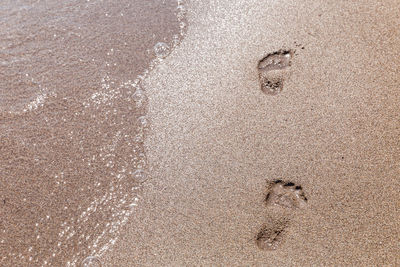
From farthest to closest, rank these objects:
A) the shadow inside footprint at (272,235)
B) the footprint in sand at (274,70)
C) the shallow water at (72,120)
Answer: the footprint in sand at (274,70)
the shallow water at (72,120)
the shadow inside footprint at (272,235)

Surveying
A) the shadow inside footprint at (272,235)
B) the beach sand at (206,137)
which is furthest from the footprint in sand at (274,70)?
the shadow inside footprint at (272,235)

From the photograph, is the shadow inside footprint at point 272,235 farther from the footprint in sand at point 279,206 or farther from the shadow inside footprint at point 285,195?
the shadow inside footprint at point 285,195

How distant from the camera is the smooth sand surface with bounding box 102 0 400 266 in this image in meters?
1.85

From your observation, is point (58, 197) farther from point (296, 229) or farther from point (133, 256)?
point (296, 229)

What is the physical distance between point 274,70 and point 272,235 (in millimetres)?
1160

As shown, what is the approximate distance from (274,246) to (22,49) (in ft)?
8.05

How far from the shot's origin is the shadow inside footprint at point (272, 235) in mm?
1840

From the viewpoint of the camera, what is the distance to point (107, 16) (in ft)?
8.71

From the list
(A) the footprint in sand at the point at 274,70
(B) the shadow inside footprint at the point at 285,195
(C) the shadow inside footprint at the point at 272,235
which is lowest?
(C) the shadow inside footprint at the point at 272,235

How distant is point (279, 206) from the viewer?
191 cm

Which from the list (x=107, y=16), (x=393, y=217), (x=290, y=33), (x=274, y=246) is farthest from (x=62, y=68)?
(x=393, y=217)

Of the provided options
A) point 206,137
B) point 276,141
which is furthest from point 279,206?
point 206,137

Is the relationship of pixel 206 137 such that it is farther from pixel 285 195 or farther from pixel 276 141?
pixel 285 195

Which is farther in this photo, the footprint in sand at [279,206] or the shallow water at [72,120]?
the shallow water at [72,120]
